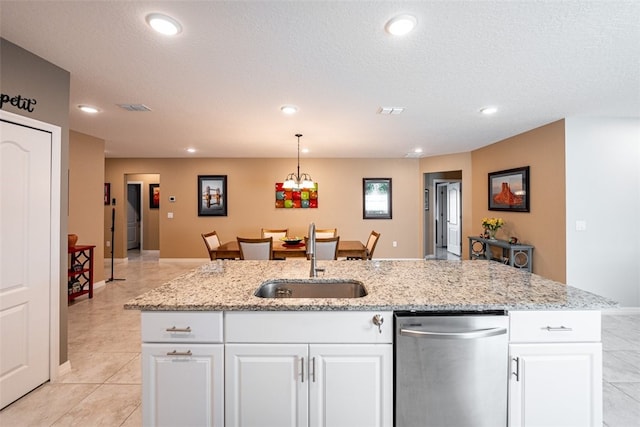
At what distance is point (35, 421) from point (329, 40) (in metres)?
3.07

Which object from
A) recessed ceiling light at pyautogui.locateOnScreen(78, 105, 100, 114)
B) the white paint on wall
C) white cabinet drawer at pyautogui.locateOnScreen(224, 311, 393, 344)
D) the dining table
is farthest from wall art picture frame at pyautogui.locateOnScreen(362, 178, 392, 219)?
white cabinet drawer at pyautogui.locateOnScreen(224, 311, 393, 344)

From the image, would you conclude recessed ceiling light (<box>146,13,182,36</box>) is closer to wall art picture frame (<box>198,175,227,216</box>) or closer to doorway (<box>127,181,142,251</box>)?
wall art picture frame (<box>198,175,227,216</box>)

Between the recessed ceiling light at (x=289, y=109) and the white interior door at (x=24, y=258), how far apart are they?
2016mm

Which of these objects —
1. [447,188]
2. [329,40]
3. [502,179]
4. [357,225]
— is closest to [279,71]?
[329,40]

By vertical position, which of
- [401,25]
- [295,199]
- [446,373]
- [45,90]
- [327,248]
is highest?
[401,25]

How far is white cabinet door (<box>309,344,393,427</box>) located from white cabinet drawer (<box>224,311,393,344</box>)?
4 cm

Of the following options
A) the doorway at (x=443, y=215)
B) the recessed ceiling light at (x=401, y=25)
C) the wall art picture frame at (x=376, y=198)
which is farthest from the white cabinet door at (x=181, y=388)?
the doorway at (x=443, y=215)

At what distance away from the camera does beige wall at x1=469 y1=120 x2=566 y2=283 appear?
12.1ft

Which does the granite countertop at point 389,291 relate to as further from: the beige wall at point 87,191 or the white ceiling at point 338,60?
the beige wall at point 87,191

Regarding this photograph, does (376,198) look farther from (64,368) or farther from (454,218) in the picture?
(64,368)

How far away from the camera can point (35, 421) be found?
1839mm

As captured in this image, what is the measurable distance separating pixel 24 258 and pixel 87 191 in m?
3.08

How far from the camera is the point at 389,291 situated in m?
1.61

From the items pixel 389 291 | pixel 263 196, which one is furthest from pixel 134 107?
pixel 263 196
